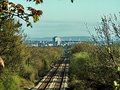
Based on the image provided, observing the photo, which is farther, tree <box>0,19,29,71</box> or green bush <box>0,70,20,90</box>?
tree <box>0,19,29,71</box>

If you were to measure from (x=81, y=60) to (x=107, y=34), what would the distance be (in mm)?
37878

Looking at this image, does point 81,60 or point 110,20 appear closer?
point 110,20

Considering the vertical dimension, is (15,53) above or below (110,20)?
below

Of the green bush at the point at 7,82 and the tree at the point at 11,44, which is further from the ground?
the tree at the point at 11,44

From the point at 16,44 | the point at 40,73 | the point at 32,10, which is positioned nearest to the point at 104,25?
the point at 32,10

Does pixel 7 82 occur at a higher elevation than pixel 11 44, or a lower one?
lower

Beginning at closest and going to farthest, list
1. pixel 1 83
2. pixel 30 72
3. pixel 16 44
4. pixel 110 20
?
pixel 110 20 < pixel 1 83 < pixel 16 44 < pixel 30 72

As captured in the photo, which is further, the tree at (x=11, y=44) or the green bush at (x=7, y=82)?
the tree at (x=11, y=44)

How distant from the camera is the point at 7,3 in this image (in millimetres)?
5766

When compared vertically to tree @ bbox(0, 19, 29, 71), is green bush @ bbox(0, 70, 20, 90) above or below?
below

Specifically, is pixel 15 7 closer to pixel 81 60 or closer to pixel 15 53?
pixel 15 53

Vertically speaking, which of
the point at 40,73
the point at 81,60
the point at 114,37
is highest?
the point at 114,37

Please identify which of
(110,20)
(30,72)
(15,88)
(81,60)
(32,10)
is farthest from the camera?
(30,72)

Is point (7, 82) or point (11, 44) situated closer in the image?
point (7, 82)
